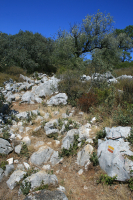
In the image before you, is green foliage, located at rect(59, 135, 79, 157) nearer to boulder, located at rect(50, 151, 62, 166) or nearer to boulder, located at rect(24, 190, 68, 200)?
boulder, located at rect(50, 151, 62, 166)

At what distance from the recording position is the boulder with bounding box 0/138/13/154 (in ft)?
15.7

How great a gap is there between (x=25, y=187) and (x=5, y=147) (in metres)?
1.87

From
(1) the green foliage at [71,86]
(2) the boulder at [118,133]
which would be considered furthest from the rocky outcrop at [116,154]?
(1) the green foliage at [71,86]

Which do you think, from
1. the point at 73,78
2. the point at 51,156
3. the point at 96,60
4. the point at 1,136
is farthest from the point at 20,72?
the point at 51,156

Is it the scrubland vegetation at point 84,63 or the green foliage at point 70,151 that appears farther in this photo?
the scrubland vegetation at point 84,63

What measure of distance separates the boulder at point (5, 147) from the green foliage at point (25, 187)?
1603 mm

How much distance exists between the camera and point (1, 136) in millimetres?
5355

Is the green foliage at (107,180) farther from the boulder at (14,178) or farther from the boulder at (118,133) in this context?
the boulder at (14,178)

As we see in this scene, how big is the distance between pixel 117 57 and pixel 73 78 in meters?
7.04

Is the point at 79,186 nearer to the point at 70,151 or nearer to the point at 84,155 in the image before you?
the point at 84,155

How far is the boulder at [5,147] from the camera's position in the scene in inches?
189

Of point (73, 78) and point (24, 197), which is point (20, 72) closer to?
point (73, 78)

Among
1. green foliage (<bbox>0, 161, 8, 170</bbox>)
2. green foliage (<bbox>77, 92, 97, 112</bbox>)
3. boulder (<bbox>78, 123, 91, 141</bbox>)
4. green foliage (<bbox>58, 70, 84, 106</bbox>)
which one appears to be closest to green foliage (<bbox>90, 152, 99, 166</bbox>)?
boulder (<bbox>78, 123, 91, 141</bbox>)

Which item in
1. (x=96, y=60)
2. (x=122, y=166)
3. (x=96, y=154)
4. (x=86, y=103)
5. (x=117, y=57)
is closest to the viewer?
(x=122, y=166)
